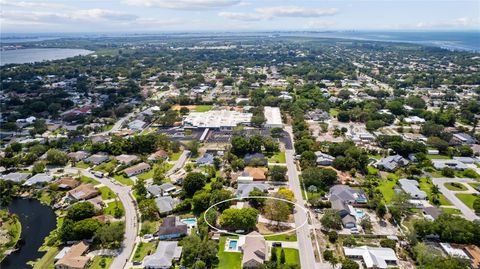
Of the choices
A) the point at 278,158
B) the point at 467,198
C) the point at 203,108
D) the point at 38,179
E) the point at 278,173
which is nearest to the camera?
the point at 467,198

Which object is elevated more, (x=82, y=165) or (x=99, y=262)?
(x=82, y=165)

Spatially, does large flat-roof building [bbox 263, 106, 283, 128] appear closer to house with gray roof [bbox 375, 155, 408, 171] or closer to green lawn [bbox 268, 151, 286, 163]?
green lawn [bbox 268, 151, 286, 163]

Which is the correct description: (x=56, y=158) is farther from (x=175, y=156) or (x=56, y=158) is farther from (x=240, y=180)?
(x=240, y=180)

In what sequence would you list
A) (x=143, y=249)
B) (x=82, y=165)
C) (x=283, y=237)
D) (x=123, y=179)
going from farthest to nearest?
(x=82, y=165) → (x=123, y=179) → (x=283, y=237) → (x=143, y=249)

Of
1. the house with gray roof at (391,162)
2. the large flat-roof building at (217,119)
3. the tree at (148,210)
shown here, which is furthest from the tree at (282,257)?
the large flat-roof building at (217,119)

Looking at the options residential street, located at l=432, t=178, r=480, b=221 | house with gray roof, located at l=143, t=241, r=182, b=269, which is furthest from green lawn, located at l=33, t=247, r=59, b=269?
residential street, located at l=432, t=178, r=480, b=221

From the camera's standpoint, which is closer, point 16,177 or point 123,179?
point 16,177

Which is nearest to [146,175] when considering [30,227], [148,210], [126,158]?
[126,158]
